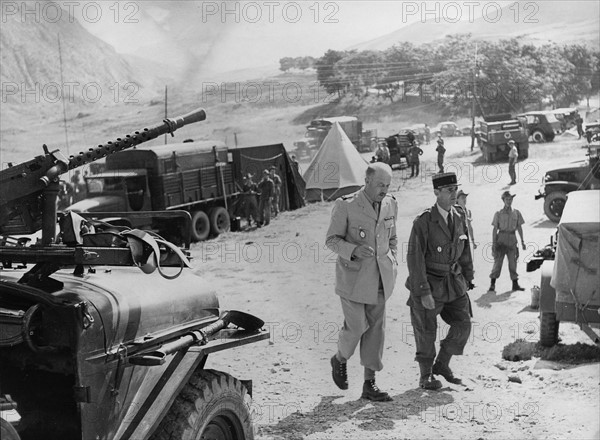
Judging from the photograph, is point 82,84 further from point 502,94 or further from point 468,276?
point 468,276

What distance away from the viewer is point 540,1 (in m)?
15.5

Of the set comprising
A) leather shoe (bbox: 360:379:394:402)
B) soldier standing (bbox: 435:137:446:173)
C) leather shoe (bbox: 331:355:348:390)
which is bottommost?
leather shoe (bbox: 360:379:394:402)

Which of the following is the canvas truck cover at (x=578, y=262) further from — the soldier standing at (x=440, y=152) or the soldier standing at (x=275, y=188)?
the soldier standing at (x=275, y=188)

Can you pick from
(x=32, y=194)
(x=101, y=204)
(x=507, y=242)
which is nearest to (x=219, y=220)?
(x=101, y=204)

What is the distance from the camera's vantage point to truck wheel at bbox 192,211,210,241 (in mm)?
18250

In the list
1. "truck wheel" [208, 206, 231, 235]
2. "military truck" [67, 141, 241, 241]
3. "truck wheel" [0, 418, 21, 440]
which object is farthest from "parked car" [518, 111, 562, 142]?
"truck wheel" [0, 418, 21, 440]

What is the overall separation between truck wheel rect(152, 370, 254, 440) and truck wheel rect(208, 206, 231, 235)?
14506mm

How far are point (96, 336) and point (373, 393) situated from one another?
2881 millimetres

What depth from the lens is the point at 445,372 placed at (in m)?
6.46

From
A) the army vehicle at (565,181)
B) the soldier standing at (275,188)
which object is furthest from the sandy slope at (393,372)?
the soldier standing at (275,188)

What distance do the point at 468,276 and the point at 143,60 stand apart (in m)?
10.8

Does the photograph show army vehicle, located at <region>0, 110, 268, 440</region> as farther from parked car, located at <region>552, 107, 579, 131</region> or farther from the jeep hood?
parked car, located at <region>552, 107, 579, 131</region>

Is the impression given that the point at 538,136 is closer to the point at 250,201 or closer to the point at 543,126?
the point at 543,126

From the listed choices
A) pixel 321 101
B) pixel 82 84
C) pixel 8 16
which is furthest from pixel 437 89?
pixel 8 16
